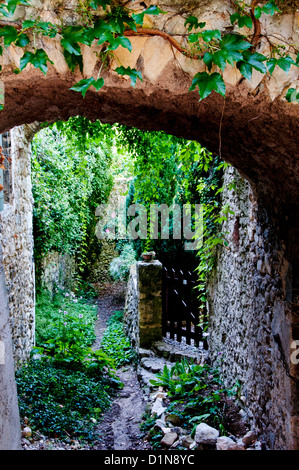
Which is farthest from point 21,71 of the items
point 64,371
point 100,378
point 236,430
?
point 100,378

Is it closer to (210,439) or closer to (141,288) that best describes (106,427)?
(210,439)

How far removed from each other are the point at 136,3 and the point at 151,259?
4.73 m

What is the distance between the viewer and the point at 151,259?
6.10m

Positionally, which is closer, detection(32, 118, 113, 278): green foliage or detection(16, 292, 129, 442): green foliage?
detection(16, 292, 129, 442): green foliage

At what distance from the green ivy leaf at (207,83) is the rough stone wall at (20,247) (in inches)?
103

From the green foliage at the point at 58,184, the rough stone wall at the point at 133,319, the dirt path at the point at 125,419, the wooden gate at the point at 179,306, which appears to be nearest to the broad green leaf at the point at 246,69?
the dirt path at the point at 125,419

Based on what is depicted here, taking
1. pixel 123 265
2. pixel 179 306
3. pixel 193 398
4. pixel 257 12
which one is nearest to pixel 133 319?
pixel 179 306

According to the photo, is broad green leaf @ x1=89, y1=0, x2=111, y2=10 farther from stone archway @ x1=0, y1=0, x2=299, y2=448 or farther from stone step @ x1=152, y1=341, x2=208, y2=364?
stone step @ x1=152, y1=341, x2=208, y2=364

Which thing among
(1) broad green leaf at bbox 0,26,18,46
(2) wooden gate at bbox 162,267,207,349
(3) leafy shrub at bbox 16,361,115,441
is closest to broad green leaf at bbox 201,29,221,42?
(1) broad green leaf at bbox 0,26,18,46

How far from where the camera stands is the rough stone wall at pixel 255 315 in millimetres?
2217

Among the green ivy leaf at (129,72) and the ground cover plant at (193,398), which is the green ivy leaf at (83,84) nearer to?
the green ivy leaf at (129,72)

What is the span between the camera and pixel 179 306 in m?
5.67

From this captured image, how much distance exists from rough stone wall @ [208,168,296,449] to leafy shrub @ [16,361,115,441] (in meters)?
1.42

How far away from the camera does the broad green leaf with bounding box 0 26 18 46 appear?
147 cm
